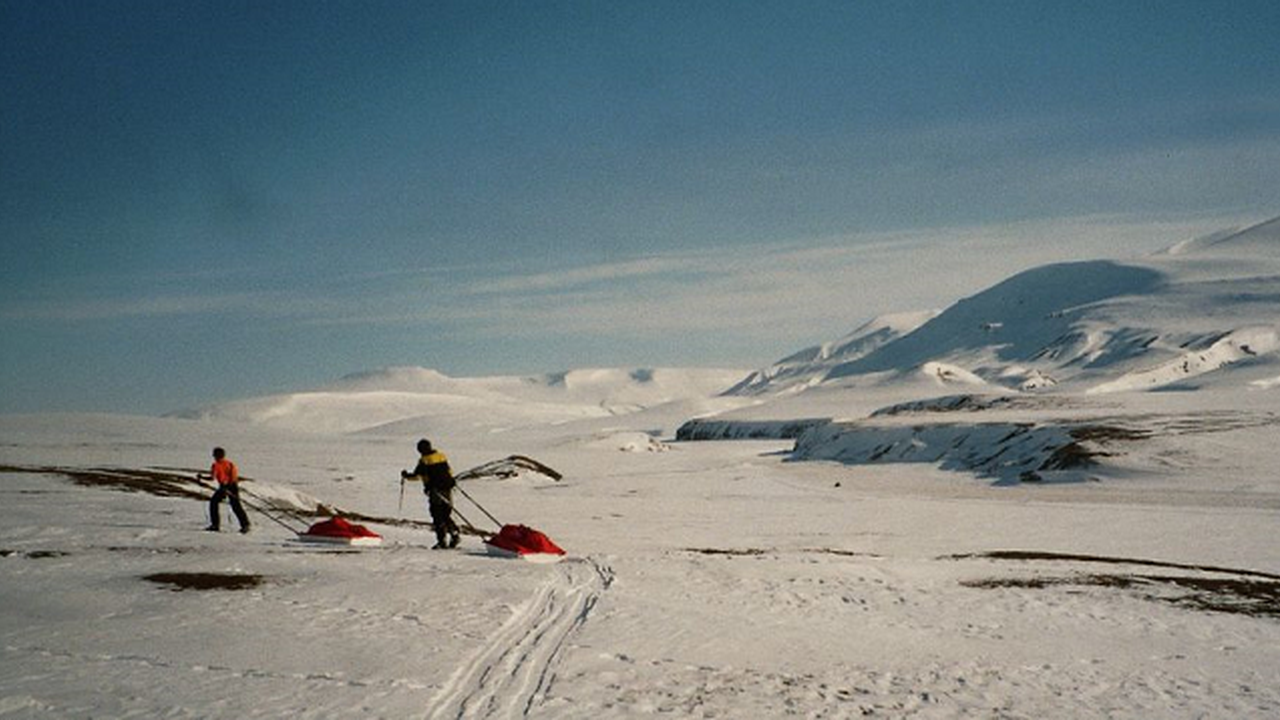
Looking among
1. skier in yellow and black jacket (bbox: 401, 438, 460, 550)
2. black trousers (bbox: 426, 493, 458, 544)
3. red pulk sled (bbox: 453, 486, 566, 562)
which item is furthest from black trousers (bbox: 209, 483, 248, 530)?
red pulk sled (bbox: 453, 486, 566, 562)

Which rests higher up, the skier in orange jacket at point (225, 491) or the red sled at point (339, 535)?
the skier in orange jacket at point (225, 491)

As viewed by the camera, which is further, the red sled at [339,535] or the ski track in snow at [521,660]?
the red sled at [339,535]

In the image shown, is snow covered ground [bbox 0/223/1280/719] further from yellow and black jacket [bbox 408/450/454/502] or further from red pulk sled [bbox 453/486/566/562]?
yellow and black jacket [bbox 408/450/454/502]

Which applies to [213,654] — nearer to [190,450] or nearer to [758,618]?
[758,618]

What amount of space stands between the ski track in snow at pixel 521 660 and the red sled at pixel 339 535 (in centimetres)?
611

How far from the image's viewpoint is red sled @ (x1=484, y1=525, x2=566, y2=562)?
1920 cm

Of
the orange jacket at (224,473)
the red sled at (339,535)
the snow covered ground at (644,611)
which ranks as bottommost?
the snow covered ground at (644,611)

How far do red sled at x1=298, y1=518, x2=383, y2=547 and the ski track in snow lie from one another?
6.11 meters

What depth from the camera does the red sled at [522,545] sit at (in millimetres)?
19203

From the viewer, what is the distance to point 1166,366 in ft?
578

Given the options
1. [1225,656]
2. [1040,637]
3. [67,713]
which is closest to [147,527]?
[67,713]

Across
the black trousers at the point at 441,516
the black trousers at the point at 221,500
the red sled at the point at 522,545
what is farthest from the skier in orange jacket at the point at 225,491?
the red sled at the point at 522,545

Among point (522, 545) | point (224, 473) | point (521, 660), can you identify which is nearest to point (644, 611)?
point (521, 660)

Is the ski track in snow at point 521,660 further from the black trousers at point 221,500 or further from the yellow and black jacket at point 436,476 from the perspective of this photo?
the black trousers at point 221,500
